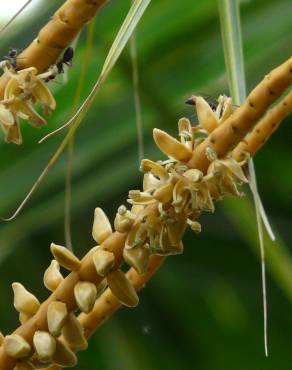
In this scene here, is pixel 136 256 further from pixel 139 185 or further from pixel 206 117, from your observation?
pixel 139 185

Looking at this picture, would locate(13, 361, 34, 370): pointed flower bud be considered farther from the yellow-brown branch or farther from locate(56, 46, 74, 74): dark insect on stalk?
locate(56, 46, 74, 74): dark insect on stalk

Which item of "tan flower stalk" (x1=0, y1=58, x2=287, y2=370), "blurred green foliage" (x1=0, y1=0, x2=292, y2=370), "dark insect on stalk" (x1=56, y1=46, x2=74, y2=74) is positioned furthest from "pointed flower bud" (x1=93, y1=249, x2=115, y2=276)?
"blurred green foliage" (x1=0, y1=0, x2=292, y2=370)

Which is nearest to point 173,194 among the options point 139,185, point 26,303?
point 26,303

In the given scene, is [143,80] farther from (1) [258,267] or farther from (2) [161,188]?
(2) [161,188]

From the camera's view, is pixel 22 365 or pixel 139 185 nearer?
pixel 22 365

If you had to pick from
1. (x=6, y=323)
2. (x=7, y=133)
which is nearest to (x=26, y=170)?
(x=6, y=323)

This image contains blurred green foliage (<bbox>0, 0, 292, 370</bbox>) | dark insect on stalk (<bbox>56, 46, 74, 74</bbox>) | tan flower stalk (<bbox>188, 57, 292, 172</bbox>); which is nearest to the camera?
tan flower stalk (<bbox>188, 57, 292, 172</bbox>)

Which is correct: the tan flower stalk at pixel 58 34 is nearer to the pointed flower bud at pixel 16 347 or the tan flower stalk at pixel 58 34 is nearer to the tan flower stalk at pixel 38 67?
the tan flower stalk at pixel 38 67
